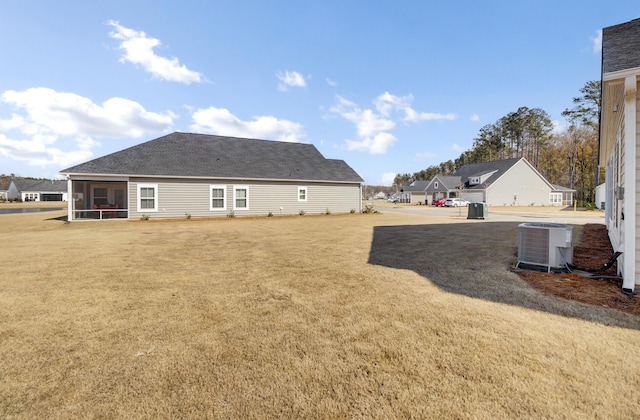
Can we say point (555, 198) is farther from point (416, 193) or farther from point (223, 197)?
point (223, 197)

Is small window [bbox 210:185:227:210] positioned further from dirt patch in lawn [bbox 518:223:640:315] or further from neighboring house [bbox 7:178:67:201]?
neighboring house [bbox 7:178:67:201]

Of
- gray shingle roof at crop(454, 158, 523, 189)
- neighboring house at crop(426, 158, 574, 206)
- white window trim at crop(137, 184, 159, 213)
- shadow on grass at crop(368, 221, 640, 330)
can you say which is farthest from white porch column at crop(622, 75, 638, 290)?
gray shingle roof at crop(454, 158, 523, 189)

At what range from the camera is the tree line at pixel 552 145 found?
145 ft

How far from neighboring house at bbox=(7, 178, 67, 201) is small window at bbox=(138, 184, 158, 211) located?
72.2 metres

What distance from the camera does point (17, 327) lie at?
141 inches

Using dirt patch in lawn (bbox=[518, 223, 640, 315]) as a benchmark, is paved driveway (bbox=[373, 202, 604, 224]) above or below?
above

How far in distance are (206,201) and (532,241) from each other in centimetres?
1803

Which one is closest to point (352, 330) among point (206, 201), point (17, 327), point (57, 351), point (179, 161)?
point (57, 351)

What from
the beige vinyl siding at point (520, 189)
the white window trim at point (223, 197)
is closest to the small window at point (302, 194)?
the white window trim at point (223, 197)

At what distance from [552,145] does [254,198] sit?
189 feet

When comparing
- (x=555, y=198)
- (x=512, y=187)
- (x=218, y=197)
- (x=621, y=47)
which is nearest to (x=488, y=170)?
(x=512, y=187)

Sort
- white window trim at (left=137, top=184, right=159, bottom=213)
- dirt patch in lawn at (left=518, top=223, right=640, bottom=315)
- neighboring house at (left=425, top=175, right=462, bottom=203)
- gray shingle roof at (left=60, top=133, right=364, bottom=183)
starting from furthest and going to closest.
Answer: neighboring house at (left=425, top=175, right=462, bottom=203) < gray shingle roof at (left=60, top=133, right=364, bottom=183) < white window trim at (left=137, top=184, right=159, bottom=213) < dirt patch in lawn at (left=518, top=223, right=640, bottom=315)

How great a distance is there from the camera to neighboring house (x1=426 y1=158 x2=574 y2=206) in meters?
44.1

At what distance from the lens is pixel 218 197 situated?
20.2m
